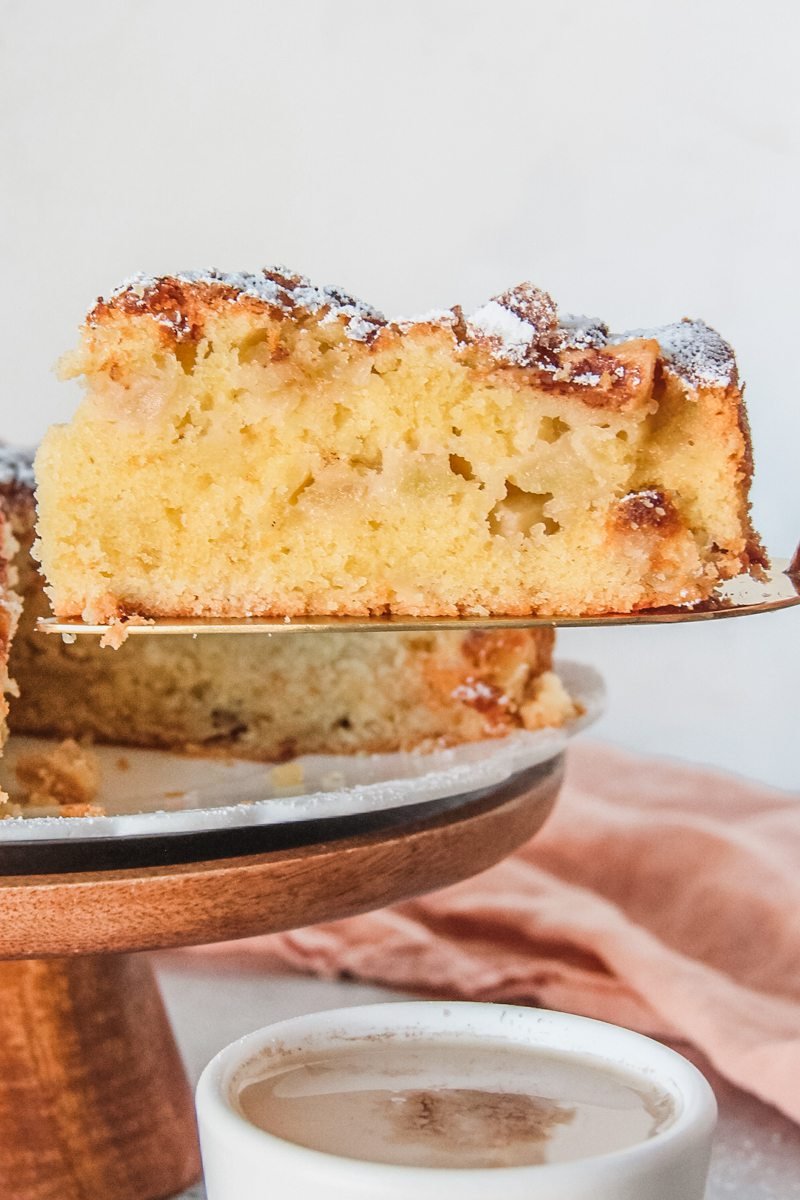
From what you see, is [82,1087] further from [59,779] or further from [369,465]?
[369,465]

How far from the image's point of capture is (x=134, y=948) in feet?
4.07

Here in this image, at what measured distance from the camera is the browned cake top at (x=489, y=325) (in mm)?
1391

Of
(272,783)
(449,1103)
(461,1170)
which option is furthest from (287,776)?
(461,1170)

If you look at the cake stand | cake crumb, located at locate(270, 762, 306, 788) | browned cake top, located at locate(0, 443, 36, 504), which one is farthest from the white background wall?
the cake stand

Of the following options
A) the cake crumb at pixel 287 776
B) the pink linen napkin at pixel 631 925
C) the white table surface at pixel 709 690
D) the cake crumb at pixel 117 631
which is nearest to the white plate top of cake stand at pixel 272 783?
the cake crumb at pixel 287 776

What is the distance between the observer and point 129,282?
143 cm

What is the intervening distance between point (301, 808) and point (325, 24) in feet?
7.17

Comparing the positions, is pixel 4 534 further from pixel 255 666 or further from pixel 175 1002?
pixel 175 1002

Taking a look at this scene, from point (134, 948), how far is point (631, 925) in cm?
146

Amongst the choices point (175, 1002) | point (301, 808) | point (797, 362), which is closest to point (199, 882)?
point (301, 808)

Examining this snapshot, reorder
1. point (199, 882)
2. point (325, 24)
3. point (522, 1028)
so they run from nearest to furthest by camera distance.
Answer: point (522, 1028) → point (199, 882) → point (325, 24)

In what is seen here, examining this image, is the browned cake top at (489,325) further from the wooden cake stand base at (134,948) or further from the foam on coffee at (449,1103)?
the foam on coffee at (449,1103)

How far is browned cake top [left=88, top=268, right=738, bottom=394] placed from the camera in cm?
139

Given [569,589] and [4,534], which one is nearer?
[569,589]
